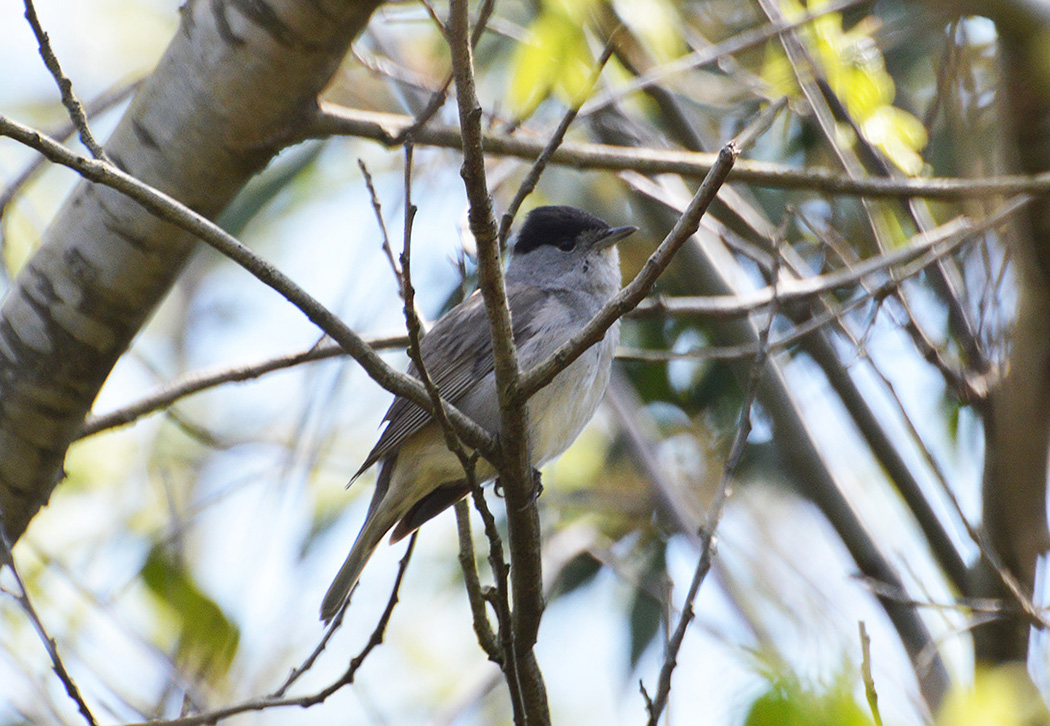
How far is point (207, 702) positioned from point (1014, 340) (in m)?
3.46

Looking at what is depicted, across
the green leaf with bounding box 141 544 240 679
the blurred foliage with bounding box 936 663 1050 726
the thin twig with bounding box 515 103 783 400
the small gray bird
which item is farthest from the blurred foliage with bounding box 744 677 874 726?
the green leaf with bounding box 141 544 240 679

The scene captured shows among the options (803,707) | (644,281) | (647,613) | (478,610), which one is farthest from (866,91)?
(647,613)

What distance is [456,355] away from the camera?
4.11 metres

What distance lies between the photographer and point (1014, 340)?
157 inches

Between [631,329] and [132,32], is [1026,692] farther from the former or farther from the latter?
[132,32]

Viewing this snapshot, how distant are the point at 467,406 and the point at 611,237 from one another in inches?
43.6

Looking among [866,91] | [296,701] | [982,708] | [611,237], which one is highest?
[611,237]

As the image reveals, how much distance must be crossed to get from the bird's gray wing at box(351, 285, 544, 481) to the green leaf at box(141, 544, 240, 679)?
85 cm

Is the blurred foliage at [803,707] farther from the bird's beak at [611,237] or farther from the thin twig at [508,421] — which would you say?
the bird's beak at [611,237]

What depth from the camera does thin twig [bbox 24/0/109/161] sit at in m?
2.27

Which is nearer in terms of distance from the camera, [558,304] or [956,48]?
[956,48]

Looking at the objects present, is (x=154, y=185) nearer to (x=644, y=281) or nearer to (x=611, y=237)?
(x=644, y=281)

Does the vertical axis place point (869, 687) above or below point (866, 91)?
below

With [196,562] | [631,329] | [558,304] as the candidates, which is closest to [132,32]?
[196,562]
